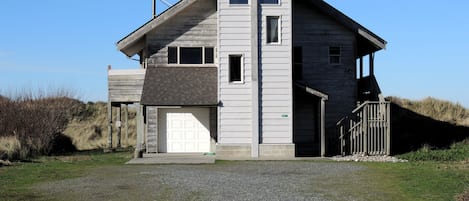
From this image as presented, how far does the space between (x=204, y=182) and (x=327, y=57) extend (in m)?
13.6

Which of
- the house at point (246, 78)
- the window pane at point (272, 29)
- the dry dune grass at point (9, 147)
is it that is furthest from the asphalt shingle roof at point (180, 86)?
the dry dune grass at point (9, 147)

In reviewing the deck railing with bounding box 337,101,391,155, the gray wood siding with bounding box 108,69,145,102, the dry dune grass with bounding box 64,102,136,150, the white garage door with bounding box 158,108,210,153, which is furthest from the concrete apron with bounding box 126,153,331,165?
the dry dune grass with bounding box 64,102,136,150

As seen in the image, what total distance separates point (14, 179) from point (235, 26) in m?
10.9

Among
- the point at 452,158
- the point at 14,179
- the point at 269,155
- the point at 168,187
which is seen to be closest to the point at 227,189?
the point at 168,187

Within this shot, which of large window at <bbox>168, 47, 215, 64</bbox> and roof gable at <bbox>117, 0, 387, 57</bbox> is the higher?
roof gable at <bbox>117, 0, 387, 57</bbox>

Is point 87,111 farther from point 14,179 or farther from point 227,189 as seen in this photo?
point 227,189

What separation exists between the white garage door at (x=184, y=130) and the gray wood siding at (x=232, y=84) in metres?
2.53

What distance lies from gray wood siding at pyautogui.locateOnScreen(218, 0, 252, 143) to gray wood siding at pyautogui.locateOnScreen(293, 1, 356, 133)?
3.84 metres

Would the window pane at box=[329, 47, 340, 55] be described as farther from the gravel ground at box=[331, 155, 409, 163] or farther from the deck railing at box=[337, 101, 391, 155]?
the gravel ground at box=[331, 155, 409, 163]

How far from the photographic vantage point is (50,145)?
28.6 meters

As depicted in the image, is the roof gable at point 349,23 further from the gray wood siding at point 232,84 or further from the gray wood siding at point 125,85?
the gray wood siding at point 125,85

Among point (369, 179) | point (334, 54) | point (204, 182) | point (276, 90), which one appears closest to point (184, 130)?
point (276, 90)

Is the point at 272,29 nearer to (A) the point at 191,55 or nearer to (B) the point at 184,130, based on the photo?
(A) the point at 191,55

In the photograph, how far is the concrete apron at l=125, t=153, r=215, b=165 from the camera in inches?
893
